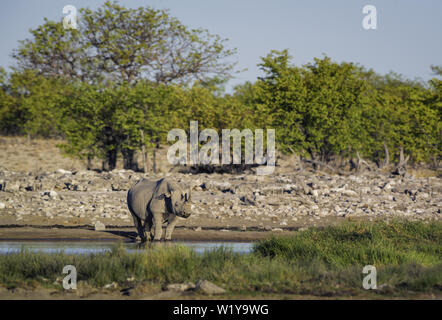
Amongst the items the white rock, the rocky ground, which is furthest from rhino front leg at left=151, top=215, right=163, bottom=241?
the white rock

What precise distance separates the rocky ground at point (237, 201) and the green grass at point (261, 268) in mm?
5399

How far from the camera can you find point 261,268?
10281 mm

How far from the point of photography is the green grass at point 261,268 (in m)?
9.47

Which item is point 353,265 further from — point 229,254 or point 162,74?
point 162,74

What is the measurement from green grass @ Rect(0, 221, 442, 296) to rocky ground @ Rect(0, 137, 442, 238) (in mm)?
5399

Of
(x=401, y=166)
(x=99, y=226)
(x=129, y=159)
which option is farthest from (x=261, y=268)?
(x=401, y=166)

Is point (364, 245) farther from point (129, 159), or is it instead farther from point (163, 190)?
point (129, 159)

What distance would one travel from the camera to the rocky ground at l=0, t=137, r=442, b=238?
62.2 feet

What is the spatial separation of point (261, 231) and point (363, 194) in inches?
300

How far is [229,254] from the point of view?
11.4 metres

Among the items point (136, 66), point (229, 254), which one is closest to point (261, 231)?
point (229, 254)

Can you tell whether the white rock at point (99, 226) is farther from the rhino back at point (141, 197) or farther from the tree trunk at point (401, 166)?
the tree trunk at point (401, 166)

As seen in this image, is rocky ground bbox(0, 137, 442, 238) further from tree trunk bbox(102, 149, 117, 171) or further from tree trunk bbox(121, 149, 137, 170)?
tree trunk bbox(102, 149, 117, 171)

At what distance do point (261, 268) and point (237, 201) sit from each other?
11.4 meters
